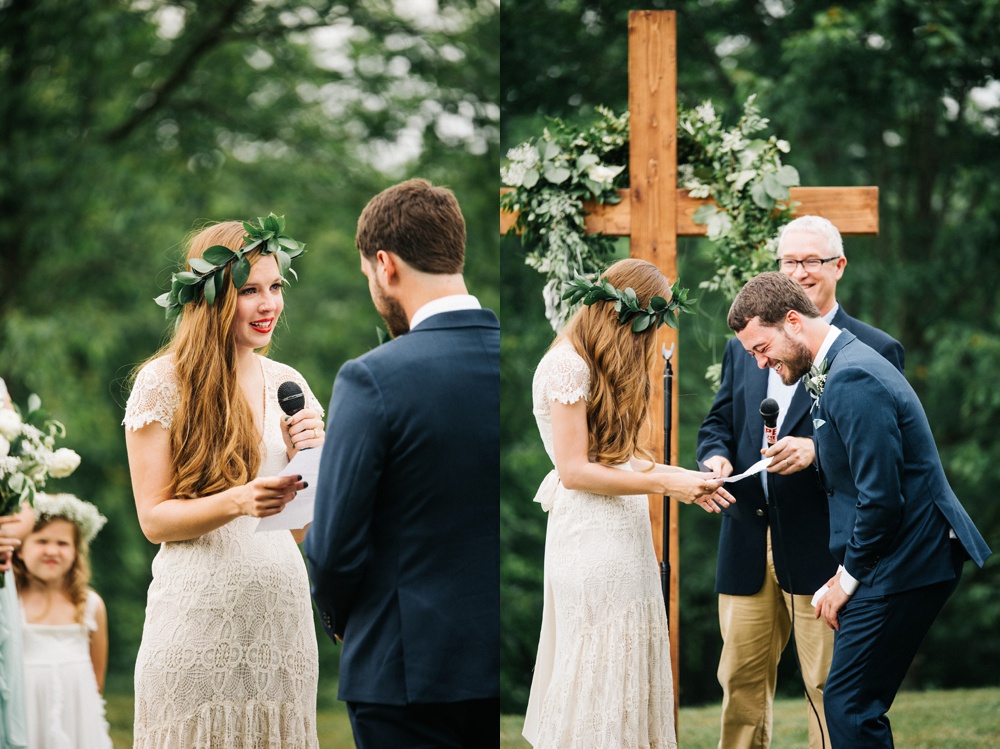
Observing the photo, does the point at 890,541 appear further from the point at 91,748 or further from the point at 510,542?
the point at 510,542

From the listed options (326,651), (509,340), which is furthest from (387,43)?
(326,651)

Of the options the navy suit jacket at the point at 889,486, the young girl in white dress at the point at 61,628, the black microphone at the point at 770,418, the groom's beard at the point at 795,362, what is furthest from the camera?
the young girl in white dress at the point at 61,628

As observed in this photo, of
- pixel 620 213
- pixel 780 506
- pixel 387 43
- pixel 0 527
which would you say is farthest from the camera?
pixel 387 43

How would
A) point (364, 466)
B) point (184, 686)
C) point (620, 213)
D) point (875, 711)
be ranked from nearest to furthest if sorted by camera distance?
point (364, 466)
point (184, 686)
point (875, 711)
point (620, 213)

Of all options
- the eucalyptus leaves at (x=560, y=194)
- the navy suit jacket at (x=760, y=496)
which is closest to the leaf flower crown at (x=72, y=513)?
the eucalyptus leaves at (x=560, y=194)

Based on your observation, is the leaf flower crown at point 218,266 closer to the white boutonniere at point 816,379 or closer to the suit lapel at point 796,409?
the white boutonniere at point 816,379

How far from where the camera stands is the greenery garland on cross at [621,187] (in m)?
4.50

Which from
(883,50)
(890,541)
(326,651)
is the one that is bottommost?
(326,651)

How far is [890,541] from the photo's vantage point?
11.0 feet

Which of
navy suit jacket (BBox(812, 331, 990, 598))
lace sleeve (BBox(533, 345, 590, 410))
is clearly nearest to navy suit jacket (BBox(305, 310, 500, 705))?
lace sleeve (BBox(533, 345, 590, 410))

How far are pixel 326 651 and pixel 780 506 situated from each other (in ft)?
26.5

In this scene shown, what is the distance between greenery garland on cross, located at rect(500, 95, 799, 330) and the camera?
4.50 metres

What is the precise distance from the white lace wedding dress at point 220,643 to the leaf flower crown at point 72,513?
200 centimetres

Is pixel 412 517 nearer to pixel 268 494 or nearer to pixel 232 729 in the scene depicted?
pixel 268 494
